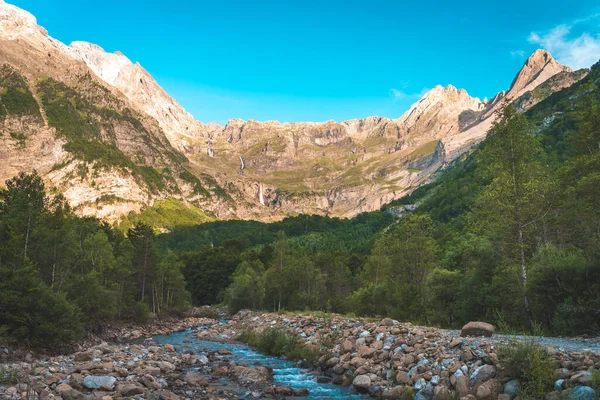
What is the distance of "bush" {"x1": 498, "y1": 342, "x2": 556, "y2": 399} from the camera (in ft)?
38.8

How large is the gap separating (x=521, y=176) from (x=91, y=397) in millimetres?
27406

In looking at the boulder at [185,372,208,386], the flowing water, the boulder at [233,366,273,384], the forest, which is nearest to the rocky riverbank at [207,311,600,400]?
the flowing water

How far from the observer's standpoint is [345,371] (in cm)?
2105

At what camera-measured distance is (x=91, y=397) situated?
49.7ft

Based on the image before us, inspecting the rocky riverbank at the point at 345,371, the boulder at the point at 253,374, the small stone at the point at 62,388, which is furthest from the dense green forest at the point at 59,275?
the boulder at the point at 253,374

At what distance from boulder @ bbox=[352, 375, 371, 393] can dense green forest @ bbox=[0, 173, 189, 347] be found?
1973 centimetres

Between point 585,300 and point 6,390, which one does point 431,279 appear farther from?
point 6,390

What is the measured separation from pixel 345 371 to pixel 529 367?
1075cm

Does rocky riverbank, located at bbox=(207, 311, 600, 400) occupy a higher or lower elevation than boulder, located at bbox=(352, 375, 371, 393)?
higher

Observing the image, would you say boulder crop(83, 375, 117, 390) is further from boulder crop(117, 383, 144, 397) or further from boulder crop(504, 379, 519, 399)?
boulder crop(504, 379, 519, 399)

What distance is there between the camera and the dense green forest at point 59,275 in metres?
24.1

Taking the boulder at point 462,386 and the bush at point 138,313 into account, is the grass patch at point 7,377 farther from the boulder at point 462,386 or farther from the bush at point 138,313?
the bush at point 138,313

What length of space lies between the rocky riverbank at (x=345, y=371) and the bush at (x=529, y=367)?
274mm

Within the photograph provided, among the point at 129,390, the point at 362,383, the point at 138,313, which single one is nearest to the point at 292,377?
the point at 362,383
